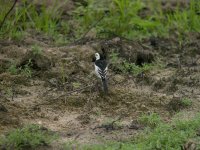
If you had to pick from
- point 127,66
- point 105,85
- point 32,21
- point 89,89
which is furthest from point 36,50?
point 32,21

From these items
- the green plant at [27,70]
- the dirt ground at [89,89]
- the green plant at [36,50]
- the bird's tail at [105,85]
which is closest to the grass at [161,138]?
the dirt ground at [89,89]

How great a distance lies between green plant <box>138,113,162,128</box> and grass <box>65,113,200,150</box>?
100 mm

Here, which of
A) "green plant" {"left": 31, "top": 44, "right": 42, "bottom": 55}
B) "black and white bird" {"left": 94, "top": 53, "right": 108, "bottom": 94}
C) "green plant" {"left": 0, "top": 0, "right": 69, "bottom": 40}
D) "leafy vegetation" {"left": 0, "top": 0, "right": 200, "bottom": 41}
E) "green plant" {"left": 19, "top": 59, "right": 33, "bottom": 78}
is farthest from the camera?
"leafy vegetation" {"left": 0, "top": 0, "right": 200, "bottom": 41}

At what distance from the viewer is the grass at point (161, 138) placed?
6.34 m

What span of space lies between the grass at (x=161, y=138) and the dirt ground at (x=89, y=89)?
20 centimetres

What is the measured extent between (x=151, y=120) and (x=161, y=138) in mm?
725

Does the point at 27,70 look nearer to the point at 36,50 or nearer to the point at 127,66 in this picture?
the point at 36,50

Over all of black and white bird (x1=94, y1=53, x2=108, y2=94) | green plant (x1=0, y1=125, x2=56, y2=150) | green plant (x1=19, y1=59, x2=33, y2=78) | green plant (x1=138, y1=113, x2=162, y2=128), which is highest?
Answer: black and white bird (x1=94, y1=53, x2=108, y2=94)

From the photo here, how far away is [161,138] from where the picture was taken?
21.1ft

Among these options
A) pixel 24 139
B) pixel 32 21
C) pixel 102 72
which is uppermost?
pixel 32 21

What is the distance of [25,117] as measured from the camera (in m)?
7.23

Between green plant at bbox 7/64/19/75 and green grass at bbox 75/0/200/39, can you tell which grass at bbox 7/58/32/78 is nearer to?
green plant at bbox 7/64/19/75

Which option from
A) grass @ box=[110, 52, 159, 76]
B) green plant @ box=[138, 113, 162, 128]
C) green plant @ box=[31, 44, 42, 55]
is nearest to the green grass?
grass @ box=[110, 52, 159, 76]

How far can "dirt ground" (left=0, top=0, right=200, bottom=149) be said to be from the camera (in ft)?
23.4
